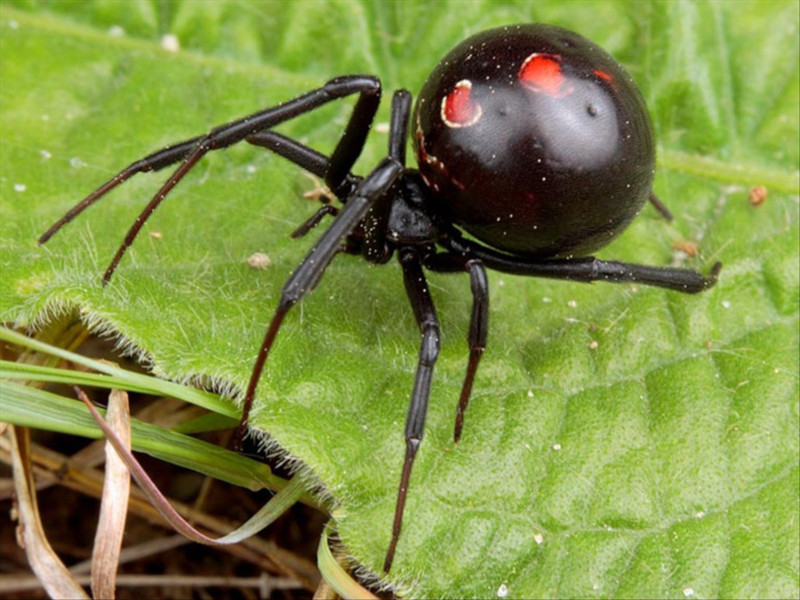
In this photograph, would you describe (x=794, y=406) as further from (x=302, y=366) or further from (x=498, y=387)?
(x=302, y=366)

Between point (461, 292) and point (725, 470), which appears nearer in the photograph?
point (725, 470)

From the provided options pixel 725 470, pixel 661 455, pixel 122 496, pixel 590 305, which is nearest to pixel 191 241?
pixel 122 496

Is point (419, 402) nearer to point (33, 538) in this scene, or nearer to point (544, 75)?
point (544, 75)

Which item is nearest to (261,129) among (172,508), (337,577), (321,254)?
(321,254)

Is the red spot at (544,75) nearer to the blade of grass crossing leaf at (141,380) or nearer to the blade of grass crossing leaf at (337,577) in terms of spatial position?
the blade of grass crossing leaf at (141,380)

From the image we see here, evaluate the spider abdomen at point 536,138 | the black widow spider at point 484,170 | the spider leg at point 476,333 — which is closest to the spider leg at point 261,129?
the black widow spider at point 484,170

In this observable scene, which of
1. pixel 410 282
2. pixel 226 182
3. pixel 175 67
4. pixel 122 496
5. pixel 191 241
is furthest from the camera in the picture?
pixel 175 67
